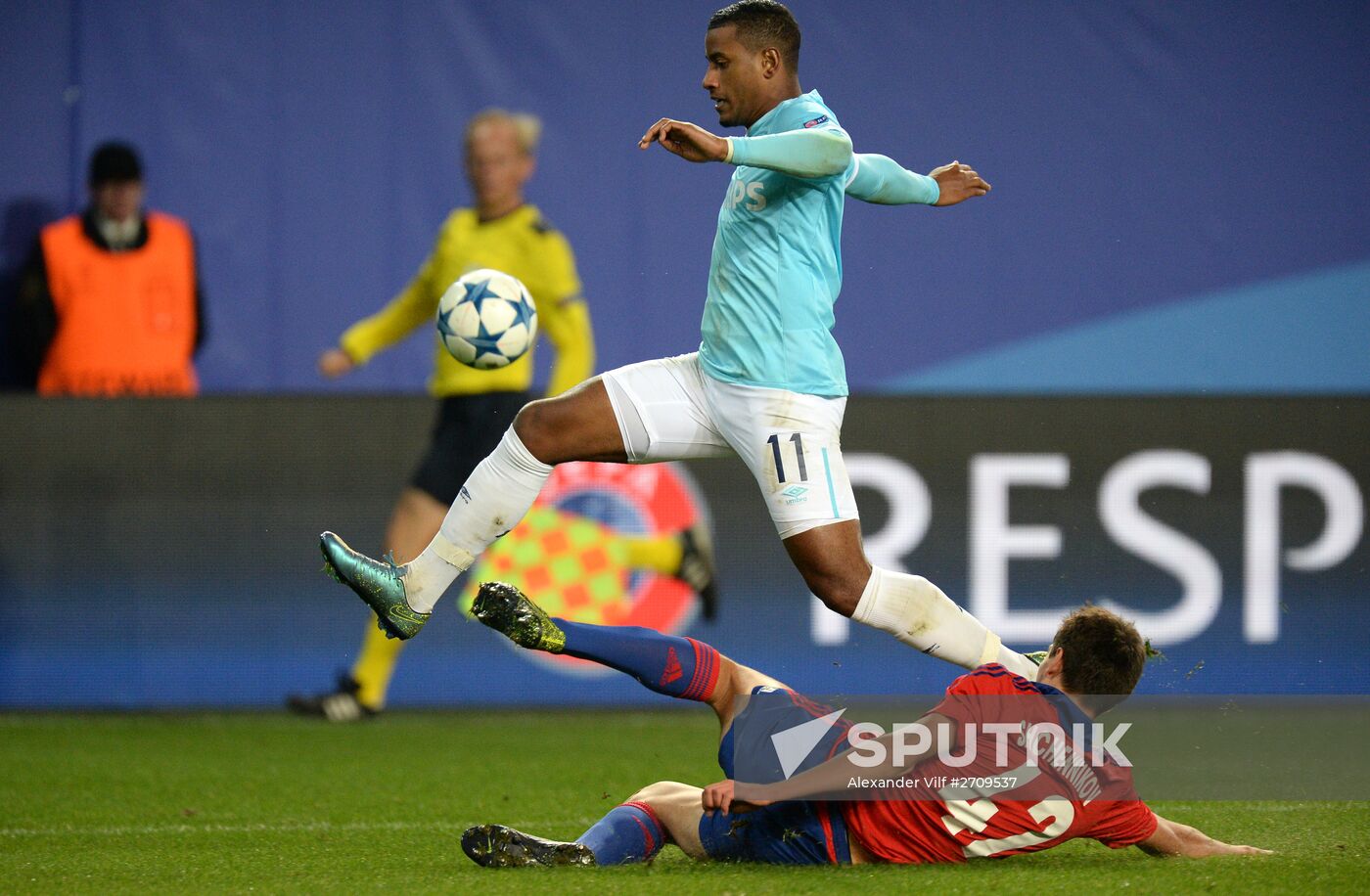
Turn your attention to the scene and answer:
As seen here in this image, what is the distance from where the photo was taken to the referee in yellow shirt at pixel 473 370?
7.78 m

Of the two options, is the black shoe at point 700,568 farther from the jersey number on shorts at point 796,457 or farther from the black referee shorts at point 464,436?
the jersey number on shorts at point 796,457

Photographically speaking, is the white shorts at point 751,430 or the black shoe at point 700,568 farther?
the black shoe at point 700,568

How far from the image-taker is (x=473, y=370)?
24.9 feet

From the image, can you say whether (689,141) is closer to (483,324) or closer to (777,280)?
(777,280)

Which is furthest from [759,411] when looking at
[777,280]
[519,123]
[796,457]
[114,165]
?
[114,165]

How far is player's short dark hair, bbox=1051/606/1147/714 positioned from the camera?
4223 millimetres

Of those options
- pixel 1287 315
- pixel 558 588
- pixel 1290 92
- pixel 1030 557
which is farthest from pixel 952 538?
pixel 1290 92

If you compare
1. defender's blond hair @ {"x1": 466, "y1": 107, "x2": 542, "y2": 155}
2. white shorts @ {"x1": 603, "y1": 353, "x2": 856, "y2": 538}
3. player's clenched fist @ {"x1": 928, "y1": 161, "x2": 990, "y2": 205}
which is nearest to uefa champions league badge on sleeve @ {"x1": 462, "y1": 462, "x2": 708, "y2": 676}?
defender's blond hair @ {"x1": 466, "y1": 107, "x2": 542, "y2": 155}

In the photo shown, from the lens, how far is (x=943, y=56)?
9.31 meters

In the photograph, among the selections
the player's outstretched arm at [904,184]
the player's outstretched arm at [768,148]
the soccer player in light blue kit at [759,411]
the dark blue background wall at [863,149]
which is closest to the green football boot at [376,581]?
the soccer player in light blue kit at [759,411]

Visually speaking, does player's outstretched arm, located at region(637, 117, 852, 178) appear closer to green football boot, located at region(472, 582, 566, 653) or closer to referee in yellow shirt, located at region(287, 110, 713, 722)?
green football boot, located at region(472, 582, 566, 653)

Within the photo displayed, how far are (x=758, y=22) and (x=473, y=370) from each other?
3052 mm

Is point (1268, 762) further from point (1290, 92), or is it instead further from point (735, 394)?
point (1290, 92)

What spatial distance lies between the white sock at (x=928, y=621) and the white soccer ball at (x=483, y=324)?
1.62 metres
